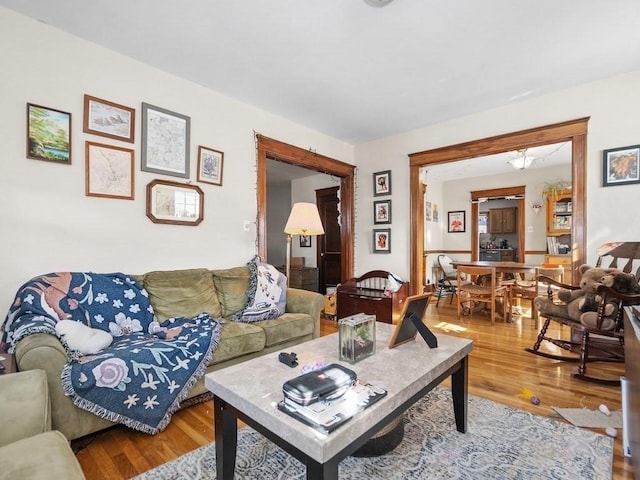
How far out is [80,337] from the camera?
1.81m

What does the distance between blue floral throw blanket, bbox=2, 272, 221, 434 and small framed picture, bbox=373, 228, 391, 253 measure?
280cm

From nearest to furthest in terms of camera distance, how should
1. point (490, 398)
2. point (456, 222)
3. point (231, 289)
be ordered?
point (490, 398), point (231, 289), point (456, 222)

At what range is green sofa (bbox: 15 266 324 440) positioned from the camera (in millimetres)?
1535

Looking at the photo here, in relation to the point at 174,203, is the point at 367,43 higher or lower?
higher

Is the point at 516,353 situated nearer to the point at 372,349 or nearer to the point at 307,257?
the point at 372,349

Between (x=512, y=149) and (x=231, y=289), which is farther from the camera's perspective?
(x=512, y=149)

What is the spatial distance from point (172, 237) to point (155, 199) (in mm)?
362

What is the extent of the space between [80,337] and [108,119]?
5.51 ft

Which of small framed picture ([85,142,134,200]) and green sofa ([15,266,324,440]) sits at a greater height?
small framed picture ([85,142,134,200])

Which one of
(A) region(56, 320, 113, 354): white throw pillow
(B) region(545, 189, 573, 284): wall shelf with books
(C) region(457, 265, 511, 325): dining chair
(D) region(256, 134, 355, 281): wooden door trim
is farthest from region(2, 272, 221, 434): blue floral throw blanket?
(B) region(545, 189, 573, 284): wall shelf with books

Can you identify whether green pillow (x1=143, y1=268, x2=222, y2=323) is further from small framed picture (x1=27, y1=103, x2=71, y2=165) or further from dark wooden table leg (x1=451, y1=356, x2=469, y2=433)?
dark wooden table leg (x1=451, y1=356, x2=469, y2=433)

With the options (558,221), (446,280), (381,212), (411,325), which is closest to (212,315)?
(411,325)

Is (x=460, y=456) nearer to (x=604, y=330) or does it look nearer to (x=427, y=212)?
(x=604, y=330)

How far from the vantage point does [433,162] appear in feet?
13.6
